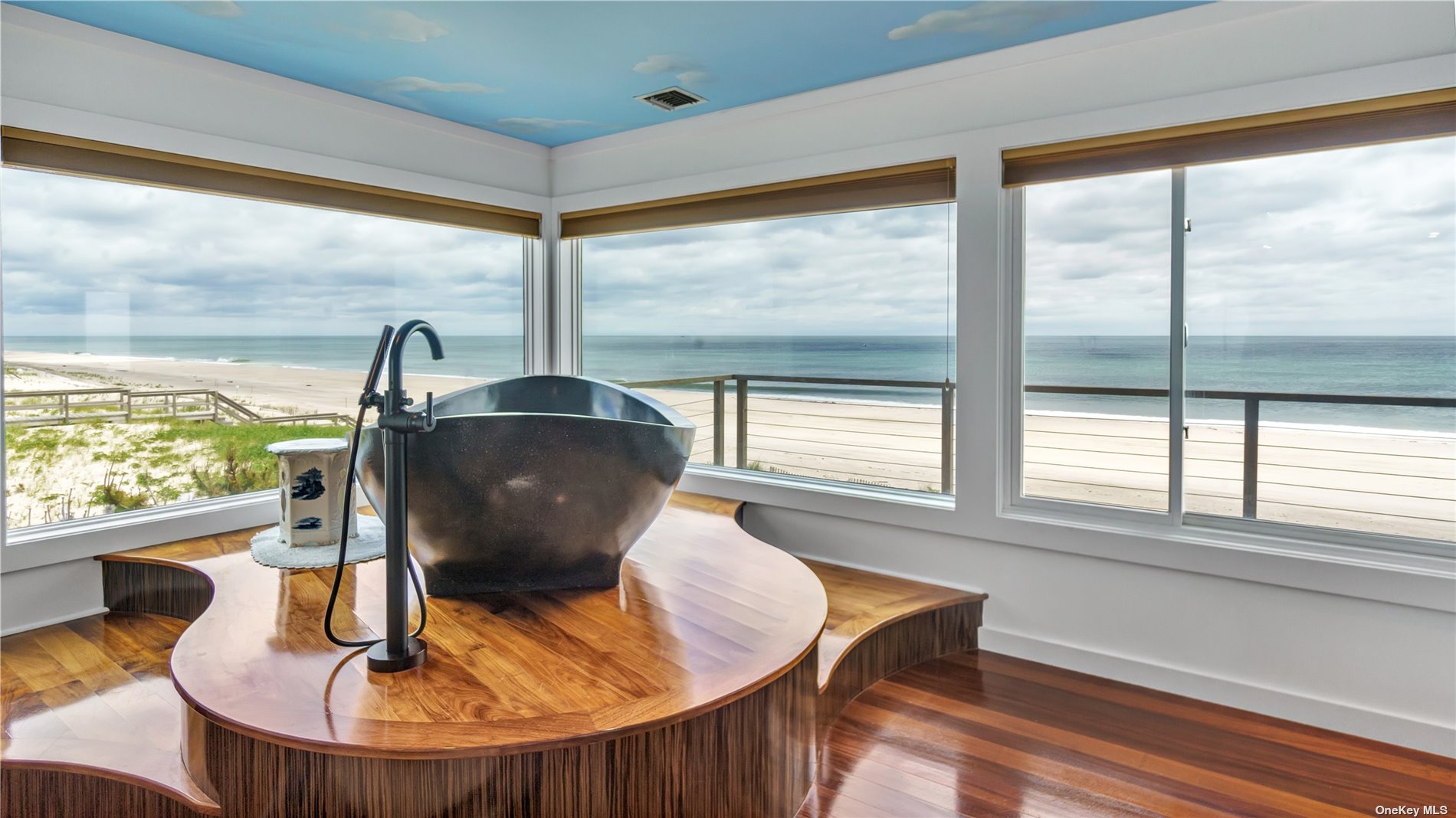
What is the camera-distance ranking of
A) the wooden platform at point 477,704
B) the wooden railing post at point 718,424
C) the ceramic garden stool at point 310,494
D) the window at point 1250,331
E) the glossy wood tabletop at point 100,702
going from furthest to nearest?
the wooden railing post at point 718,424
the window at point 1250,331
the ceramic garden stool at point 310,494
the glossy wood tabletop at point 100,702
the wooden platform at point 477,704

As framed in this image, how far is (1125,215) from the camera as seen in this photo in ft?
9.04

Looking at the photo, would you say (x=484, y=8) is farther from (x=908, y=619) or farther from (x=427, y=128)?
(x=908, y=619)

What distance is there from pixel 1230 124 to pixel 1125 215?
415 millimetres

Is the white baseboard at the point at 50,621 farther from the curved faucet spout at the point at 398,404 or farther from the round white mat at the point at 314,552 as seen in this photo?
the curved faucet spout at the point at 398,404

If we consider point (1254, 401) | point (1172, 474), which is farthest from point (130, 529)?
point (1254, 401)

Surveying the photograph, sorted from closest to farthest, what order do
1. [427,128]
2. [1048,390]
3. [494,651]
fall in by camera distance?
[494,651] → [1048,390] → [427,128]

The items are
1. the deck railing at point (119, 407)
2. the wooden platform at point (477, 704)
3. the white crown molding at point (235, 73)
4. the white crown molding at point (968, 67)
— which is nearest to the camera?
the wooden platform at point (477, 704)

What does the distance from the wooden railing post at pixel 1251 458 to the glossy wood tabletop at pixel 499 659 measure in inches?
62.1

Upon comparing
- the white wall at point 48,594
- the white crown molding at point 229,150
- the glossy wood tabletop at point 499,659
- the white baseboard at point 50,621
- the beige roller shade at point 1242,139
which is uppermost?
the white crown molding at point 229,150

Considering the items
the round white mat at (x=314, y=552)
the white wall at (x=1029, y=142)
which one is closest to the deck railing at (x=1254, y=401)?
the white wall at (x=1029, y=142)

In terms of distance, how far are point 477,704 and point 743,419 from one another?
8.62 feet

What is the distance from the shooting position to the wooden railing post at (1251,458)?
8.46ft

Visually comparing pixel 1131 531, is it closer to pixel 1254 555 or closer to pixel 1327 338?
pixel 1254 555

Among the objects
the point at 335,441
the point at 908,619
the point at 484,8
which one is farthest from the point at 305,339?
the point at 908,619
